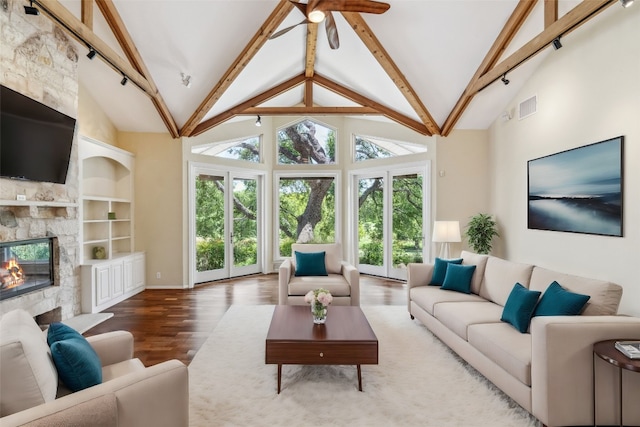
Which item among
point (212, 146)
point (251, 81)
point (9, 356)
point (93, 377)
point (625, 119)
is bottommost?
point (93, 377)

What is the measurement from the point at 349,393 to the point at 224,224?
→ 5085 mm

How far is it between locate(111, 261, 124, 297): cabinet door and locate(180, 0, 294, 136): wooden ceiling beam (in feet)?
8.24

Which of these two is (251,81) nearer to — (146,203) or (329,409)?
(146,203)

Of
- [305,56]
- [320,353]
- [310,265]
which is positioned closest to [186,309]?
[310,265]

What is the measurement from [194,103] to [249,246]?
3.19m

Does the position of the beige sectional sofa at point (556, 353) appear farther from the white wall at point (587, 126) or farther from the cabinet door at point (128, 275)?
the cabinet door at point (128, 275)

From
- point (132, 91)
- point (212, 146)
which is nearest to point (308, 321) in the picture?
point (132, 91)

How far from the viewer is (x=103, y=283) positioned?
4855 millimetres

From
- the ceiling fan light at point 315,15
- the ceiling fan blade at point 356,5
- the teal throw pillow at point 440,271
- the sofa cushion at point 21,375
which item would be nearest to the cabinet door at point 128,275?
the sofa cushion at point 21,375

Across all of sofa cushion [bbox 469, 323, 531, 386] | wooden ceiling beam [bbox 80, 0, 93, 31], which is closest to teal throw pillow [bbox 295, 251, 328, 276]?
sofa cushion [bbox 469, 323, 531, 386]

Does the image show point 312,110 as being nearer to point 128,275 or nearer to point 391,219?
point 391,219

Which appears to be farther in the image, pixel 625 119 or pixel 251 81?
pixel 251 81

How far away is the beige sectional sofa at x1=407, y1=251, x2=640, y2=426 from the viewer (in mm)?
2111

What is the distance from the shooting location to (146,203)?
618cm
